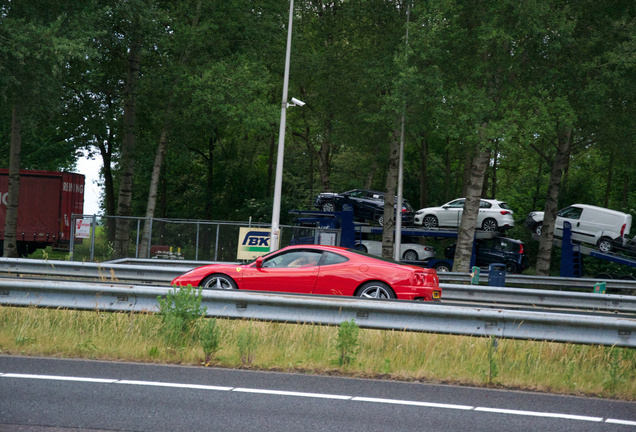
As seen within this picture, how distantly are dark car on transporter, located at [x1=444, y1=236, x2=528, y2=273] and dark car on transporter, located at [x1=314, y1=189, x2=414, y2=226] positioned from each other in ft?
11.6

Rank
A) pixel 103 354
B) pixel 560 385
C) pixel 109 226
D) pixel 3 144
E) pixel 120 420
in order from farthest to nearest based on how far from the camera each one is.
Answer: pixel 3 144, pixel 109 226, pixel 103 354, pixel 560 385, pixel 120 420

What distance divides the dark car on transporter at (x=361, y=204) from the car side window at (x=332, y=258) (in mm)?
19137

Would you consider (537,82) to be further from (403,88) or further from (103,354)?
(103,354)

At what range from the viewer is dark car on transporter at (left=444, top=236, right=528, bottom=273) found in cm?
2973

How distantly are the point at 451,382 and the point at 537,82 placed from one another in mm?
19582

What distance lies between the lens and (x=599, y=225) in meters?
27.6

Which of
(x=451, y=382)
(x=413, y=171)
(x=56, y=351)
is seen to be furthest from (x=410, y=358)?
(x=413, y=171)

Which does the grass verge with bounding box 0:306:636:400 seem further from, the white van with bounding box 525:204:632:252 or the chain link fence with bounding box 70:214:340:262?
the white van with bounding box 525:204:632:252

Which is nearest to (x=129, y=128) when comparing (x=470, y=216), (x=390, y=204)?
(x=390, y=204)

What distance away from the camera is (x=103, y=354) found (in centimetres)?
823

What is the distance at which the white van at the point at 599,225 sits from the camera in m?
27.0

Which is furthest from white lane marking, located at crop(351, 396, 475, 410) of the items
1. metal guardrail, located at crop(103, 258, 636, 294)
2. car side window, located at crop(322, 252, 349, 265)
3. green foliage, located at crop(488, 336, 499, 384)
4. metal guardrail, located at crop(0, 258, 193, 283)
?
metal guardrail, located at crop(103, 258, 636, 294)

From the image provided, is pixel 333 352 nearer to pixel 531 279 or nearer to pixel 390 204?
pixel 531 279

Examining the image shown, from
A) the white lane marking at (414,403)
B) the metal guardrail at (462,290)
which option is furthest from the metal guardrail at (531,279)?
the white lane marking at (414,403)
